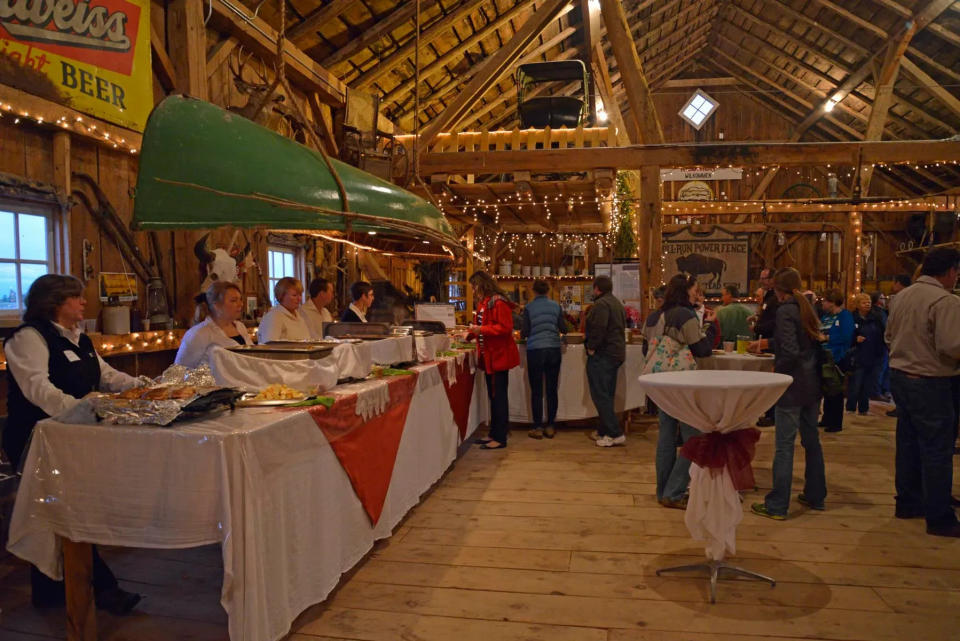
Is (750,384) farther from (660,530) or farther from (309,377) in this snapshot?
(309,377)

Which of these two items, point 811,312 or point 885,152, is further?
point 885,152

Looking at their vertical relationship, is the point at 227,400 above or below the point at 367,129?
below

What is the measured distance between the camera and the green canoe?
86.2 inches

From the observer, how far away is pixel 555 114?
7.56 m

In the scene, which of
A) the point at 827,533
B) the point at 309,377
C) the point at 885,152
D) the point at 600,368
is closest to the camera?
the point at 309,377

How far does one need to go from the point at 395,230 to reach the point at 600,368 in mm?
3401

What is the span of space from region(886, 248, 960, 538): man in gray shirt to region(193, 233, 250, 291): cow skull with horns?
4.36 m

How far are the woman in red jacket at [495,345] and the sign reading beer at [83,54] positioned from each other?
286 centimetres

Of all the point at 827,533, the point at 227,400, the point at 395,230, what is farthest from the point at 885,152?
the point at 227,400

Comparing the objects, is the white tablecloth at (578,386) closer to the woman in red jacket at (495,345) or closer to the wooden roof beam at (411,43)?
the woman in red jacket at (495,345)

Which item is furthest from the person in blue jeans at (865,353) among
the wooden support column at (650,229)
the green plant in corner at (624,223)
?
the green plant in corner at (624,223)

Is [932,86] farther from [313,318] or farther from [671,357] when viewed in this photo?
[313,318]

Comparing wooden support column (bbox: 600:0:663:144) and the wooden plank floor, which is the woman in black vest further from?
wooden support column (bbox: 600:0:663:144)

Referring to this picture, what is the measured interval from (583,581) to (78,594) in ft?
6.82
